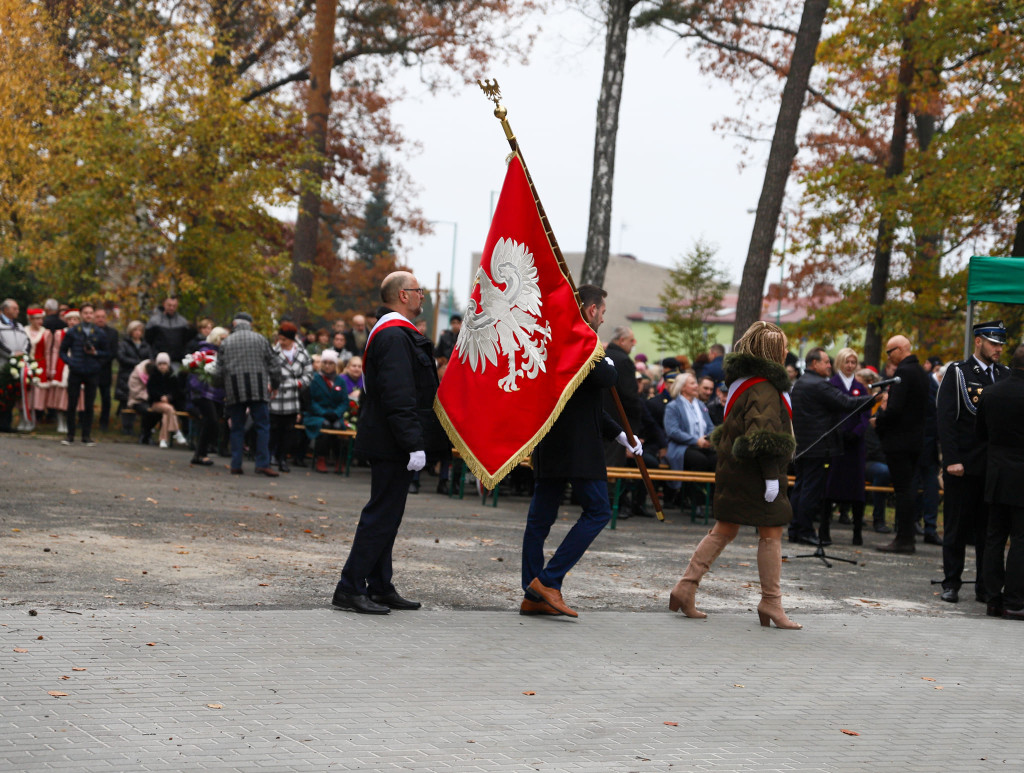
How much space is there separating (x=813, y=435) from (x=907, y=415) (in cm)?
99

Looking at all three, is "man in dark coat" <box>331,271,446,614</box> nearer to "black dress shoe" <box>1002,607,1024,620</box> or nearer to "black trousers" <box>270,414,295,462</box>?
"black dress shoe" <box>1002,607,1024,620</box>

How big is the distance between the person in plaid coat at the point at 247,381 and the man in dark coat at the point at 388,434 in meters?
7.95

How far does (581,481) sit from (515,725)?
2.57m

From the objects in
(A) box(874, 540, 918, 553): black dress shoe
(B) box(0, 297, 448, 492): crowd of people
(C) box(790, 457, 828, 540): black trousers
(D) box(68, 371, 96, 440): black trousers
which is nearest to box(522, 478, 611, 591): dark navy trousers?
(C) box(790, 457, 828, 540): black trousers

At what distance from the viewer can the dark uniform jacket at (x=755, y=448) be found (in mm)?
7508

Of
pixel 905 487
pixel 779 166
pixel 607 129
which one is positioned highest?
pixel 607 129

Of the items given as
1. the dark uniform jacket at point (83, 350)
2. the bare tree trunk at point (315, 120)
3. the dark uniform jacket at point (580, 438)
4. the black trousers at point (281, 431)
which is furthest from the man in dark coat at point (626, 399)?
the bare tree trunk at point (315, 120)

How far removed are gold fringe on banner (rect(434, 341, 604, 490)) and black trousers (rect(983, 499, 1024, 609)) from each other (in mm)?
3551

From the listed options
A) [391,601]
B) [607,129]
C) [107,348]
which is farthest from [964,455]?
[107,348]

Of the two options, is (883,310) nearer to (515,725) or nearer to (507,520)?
(507,520)

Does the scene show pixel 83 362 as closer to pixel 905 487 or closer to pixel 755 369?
pixel 905 487

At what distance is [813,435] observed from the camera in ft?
41.0

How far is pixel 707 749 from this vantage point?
4.89 meters

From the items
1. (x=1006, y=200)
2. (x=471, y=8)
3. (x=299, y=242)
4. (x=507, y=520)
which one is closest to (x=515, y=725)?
(x=507, y=520)
